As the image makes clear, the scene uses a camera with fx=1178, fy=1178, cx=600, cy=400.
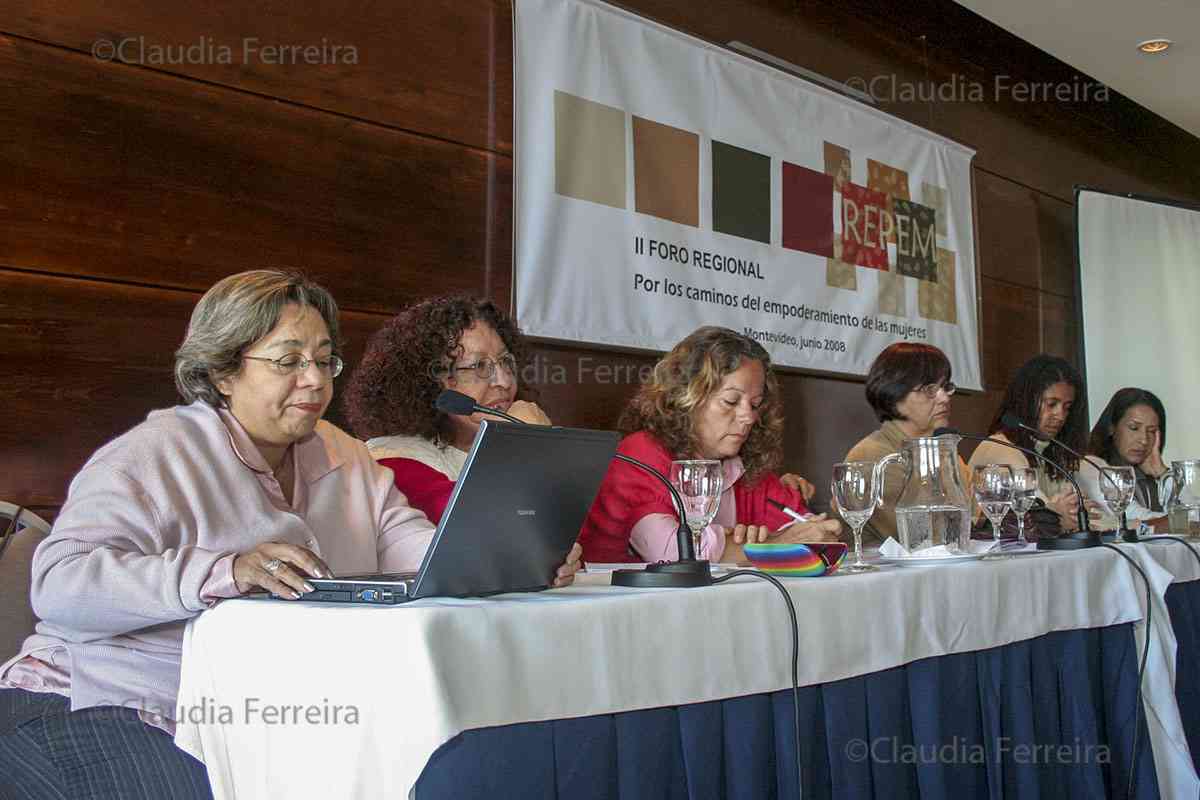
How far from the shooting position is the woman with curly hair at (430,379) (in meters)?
2.51

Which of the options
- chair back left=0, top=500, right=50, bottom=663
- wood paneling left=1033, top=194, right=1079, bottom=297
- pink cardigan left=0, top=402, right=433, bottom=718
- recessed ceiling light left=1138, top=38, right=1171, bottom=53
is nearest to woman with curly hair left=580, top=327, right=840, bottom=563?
pink cardigan left=0, top=402, right=433, bottom=718

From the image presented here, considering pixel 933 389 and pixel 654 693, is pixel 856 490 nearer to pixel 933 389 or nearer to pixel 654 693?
pixel 654 693

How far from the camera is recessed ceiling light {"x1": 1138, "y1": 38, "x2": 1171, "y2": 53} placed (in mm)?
5445

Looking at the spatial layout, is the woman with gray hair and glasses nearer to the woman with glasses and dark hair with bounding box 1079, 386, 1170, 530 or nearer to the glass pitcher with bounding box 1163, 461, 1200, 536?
the glass pitcher with bounding box 1163, 461, 1200, 536

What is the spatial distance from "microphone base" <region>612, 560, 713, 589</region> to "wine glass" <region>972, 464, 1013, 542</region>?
0.98m

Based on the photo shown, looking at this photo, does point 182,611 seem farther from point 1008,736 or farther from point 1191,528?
point 1191,528

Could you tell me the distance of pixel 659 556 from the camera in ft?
7.93

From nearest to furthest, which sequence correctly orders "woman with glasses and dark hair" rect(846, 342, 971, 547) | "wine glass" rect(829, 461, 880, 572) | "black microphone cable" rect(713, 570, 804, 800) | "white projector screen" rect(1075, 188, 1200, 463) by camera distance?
"black microphone cable" rect(713, 570, 804, 800) → "wine glass" rect(829, 461, 880, 572) → "woman with glasses and dark hair" rect(846, 342, 971, 547) → "white projector screen" rect(1075, 188, 1200, 463)

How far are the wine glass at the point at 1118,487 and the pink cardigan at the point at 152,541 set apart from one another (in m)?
1.55

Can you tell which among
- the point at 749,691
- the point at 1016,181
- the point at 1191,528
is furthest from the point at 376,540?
the point at 1016,181

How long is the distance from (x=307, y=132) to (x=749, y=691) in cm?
185

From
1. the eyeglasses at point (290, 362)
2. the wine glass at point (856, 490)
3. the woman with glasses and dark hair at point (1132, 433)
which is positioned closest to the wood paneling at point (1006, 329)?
the woman with glasses and dark hair at point (1132, 433)

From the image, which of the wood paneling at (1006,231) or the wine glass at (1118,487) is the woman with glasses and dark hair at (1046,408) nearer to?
the wine glass at (1118,487)

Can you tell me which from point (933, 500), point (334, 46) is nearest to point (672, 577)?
point (933, 500)
